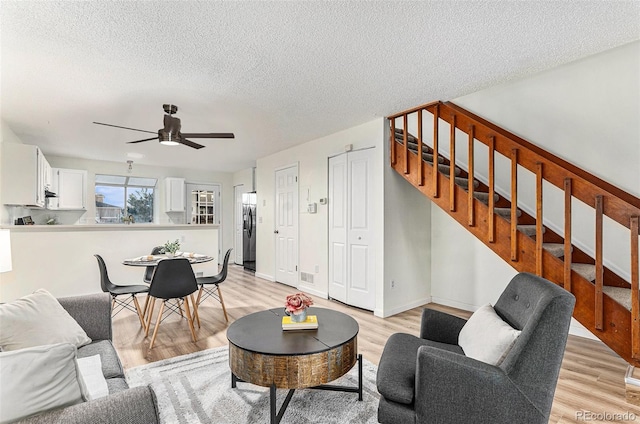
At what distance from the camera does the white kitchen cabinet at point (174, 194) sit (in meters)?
7.46

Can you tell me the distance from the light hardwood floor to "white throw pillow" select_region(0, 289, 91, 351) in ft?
3.32

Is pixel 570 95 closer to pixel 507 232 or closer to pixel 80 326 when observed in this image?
pixel 507 232

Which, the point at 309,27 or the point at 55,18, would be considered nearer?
the point at 55,18

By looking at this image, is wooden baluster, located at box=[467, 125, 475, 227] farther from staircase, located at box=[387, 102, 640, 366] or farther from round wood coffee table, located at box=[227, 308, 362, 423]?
round wood coffee table, located at box=[227, 308, 362, 423]

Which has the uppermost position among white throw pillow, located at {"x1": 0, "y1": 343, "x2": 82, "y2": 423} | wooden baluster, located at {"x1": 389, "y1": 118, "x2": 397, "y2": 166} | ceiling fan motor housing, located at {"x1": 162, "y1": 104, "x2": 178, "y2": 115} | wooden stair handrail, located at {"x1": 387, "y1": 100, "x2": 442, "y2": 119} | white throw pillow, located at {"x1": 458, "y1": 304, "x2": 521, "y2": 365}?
wooden stair handrail, located at {"x1": 387, "y1": 100, "x2": 442, "y2": 119}

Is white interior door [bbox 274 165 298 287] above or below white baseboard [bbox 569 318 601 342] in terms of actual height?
above

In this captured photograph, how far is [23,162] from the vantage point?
4215 mm

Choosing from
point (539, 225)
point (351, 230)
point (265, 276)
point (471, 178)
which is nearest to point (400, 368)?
point (539, 225)

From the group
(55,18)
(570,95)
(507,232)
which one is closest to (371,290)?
(507,232)

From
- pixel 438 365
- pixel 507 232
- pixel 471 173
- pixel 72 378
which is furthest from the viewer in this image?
pixel 471 173

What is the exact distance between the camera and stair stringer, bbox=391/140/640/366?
2219 millimetres

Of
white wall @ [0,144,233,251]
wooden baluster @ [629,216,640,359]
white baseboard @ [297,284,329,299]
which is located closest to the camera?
wooden baluster @ [629,216,640,359]

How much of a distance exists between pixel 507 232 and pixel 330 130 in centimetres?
269
